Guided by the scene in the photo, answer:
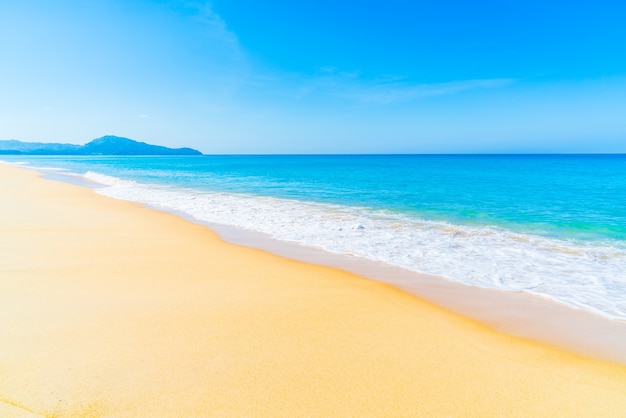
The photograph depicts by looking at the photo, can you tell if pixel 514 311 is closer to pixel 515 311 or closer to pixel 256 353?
pixel 515 311

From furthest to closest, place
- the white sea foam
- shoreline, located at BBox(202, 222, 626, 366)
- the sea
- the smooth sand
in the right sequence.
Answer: the sea → the white sea foam → shoreline, located at BBox(202, 222, 626, 366) → the smooth sand

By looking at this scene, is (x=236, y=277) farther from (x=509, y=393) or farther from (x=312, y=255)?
(x=509, y=393)

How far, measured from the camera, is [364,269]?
22.6 ft

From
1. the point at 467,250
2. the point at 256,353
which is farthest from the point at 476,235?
the point at 256,353

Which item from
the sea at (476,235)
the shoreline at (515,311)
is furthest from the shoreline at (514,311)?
the sea at (476,235)

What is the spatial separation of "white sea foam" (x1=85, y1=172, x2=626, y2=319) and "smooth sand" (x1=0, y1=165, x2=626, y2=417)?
2.08m

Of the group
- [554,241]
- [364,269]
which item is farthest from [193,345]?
[554,241]

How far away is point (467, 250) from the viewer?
8.45 m

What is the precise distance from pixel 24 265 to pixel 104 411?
515 centimetres

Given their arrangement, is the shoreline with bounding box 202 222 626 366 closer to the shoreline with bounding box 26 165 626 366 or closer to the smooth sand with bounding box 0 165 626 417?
the shoreline with bounding box 26 165 626 366

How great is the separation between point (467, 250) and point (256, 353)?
6.83 meters

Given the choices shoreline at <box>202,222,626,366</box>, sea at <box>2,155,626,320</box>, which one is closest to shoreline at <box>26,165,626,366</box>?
shoreline at <box>202,222,626,366</box>

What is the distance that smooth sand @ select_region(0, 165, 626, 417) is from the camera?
2854 millimetres

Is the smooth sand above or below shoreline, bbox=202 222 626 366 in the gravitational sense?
above
